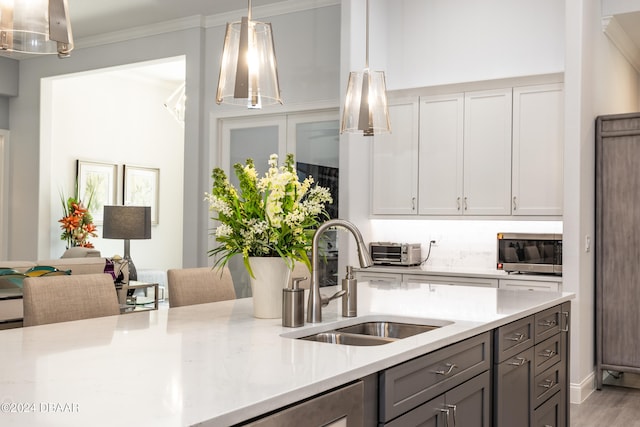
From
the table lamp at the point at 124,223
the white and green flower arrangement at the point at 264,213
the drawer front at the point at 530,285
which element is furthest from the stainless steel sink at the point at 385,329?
the table lamp at the point at 124,223

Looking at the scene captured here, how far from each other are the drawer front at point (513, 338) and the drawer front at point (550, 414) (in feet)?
1.15

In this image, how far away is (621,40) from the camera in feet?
18.4

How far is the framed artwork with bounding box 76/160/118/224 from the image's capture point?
26.3 ft

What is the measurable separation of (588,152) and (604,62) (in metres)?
1.01

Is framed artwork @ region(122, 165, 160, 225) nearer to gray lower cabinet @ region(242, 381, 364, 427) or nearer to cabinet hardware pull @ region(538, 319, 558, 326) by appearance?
cabinet hardware pull @ region(538, 319, 558, 326)

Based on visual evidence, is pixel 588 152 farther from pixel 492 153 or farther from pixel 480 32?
pixel 480 32

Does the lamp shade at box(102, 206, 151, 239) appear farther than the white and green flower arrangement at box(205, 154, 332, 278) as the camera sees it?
Yes

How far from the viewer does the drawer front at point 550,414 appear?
9.35 ft

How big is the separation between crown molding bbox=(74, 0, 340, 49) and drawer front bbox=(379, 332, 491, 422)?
4.16 metres

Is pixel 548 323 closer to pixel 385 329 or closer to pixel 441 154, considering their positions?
pixel 385 329

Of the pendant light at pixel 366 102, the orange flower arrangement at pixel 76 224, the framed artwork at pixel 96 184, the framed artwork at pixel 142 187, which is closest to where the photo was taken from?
the pendant light at pixel 366 102

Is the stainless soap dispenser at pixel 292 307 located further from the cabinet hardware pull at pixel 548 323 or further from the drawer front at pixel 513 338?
the cabinet hardware pull at pixel 548 323

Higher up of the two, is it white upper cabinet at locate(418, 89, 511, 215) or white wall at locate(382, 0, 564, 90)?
white wall at locate(382, 0, 564, 90)

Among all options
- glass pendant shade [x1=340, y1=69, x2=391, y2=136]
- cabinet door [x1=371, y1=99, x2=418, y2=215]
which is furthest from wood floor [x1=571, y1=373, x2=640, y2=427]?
glass pendant shade [x1=340, y1=69, x2=391, y2=136]
